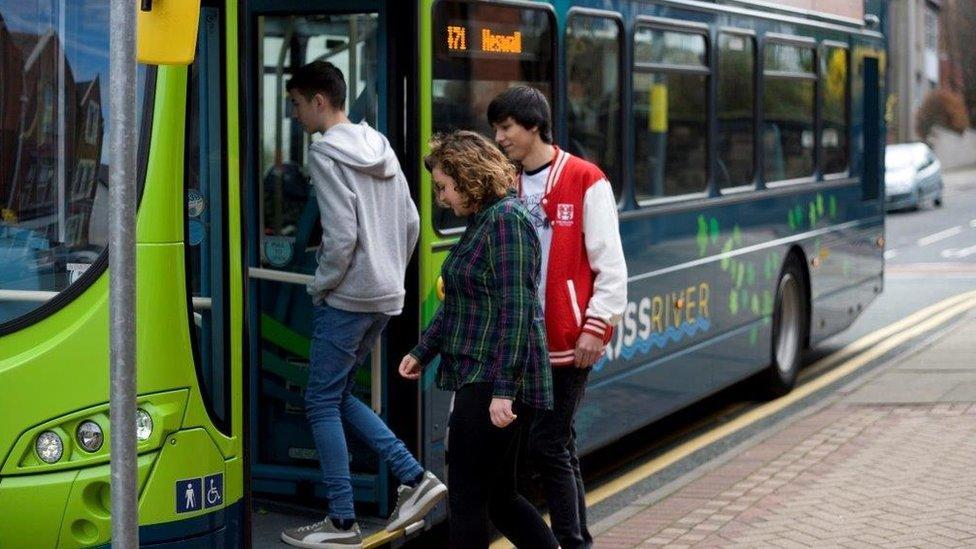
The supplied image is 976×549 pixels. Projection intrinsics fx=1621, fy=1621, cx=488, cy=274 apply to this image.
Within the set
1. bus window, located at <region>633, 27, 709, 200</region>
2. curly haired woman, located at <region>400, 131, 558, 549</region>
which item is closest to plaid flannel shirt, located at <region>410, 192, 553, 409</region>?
curly haired woman, located at <region>400, 131, 558, 549</region>

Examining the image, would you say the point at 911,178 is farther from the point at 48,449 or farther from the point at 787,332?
the point at 48,449

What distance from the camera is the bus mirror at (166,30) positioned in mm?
3959

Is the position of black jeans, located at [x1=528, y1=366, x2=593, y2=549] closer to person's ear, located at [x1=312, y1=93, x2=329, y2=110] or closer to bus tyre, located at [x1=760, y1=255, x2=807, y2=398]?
person's ear, located at [x1=312, y1=93, x2=329, y2=110]

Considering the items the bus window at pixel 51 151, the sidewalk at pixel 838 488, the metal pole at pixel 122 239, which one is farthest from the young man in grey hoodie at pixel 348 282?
the metal pole at pixel 122 239

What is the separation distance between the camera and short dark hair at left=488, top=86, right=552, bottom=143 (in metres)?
5.39

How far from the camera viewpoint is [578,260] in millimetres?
5512

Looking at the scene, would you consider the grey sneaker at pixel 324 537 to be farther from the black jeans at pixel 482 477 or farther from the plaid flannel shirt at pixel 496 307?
the plaid flannel shirt at pixel 496 307

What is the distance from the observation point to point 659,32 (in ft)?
27.3

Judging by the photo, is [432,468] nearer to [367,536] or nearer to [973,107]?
[367,536]

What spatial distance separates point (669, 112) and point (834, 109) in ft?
11.5

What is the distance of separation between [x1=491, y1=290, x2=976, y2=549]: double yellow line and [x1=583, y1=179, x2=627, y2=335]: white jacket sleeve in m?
1.78

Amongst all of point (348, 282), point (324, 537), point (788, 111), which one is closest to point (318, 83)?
point (348, 282)

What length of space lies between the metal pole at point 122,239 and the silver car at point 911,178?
29289 mm

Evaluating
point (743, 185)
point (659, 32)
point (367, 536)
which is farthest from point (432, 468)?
point (743, 185)
